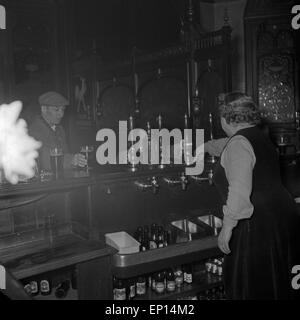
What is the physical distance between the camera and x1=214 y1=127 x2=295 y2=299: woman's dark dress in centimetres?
219

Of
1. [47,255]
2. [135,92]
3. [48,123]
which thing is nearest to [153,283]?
[47,255]

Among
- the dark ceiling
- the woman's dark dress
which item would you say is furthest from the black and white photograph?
the dark ceiling

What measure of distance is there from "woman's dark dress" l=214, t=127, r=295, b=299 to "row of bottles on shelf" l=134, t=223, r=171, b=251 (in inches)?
25.0

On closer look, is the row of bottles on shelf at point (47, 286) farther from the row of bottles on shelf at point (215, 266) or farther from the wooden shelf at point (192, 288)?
the row of bottles on shelf at point (215, 266)

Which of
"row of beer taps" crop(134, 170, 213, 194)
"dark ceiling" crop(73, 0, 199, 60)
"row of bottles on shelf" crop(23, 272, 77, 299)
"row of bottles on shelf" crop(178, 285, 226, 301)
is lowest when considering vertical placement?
"row of bottles on shelf" crop(178, 285, 226, 301)

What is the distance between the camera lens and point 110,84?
5.43 meters

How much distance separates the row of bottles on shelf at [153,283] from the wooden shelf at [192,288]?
0.09ft

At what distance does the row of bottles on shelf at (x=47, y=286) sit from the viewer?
266cm

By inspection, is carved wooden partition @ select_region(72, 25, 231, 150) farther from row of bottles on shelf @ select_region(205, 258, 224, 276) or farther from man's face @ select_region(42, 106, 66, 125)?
row of bottles on shelf @ select_region(205, 258, 224, 276)

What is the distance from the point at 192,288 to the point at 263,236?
0.76 m

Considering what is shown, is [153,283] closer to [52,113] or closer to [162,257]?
[162,257]

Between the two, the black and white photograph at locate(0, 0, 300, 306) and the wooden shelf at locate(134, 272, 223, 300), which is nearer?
the black and white photograph at locate(0, 0, 300, 306)

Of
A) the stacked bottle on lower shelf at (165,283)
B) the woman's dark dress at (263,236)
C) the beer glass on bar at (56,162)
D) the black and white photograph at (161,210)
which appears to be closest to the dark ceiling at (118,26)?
the black and white photograph at (161,210)

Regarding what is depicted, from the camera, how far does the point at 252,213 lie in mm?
2170
